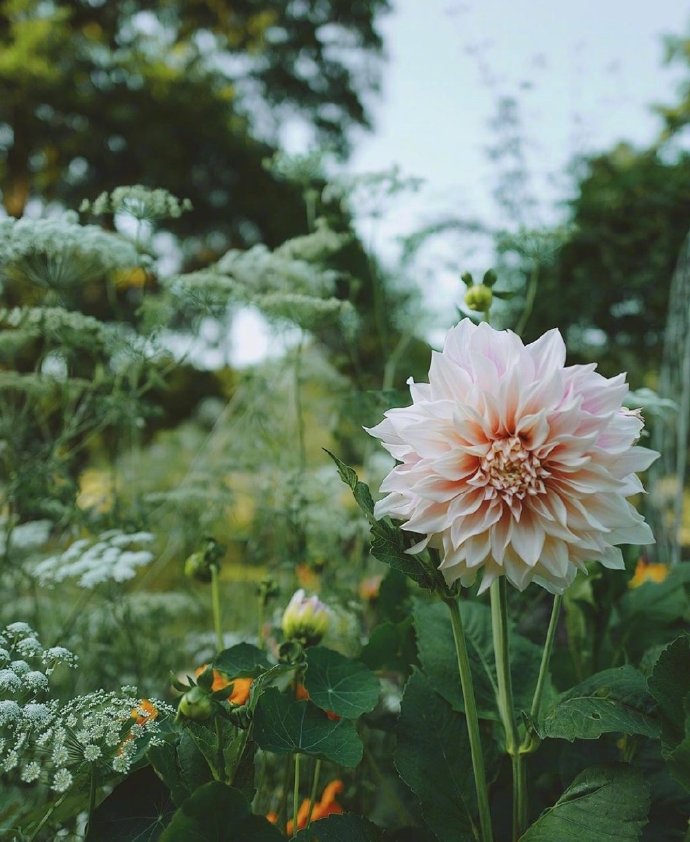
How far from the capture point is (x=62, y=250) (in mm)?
1246

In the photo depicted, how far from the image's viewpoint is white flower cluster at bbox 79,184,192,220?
123 cm

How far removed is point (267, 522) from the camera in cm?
163

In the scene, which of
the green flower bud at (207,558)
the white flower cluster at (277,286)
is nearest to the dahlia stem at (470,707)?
the green flower bud at (207,558)

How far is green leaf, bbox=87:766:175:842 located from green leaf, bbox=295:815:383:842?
0.13 m

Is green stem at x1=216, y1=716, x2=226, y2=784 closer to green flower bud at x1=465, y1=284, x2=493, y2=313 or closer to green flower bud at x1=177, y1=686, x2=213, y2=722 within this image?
green flower bud at x1=177, y1=686, x2=213, y2=722

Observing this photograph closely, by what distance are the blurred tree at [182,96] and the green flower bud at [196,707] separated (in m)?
6.06

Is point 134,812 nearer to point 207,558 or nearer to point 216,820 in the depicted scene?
point 216,820

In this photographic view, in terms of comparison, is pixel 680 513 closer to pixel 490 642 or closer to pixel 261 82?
pixel 490 642

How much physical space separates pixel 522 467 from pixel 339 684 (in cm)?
34

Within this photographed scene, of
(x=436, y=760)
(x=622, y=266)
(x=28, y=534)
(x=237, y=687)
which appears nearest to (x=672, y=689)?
(x=436, y=760)

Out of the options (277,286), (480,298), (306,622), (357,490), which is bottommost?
(306,622)

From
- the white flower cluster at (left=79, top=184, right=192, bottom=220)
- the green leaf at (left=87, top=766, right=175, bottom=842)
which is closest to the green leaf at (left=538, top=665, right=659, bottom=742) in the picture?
the green leaf at (left=87, top=766, right=175, bottom=842)

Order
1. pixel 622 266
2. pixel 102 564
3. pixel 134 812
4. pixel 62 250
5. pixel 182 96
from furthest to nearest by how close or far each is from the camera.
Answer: pixel 182 96, pixel 622 266, pixel 62 250, pixel 102 564, pixel 134 812

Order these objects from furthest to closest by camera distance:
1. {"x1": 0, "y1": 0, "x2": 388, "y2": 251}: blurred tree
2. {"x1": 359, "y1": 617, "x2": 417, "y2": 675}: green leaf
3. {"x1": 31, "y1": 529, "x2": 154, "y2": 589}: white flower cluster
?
{"x1": 0, "y1": 0, "x2": 388, "y2": 251}: blurred tree, {"x1": 31, "y1": 529, "x2": 154, "y2": 589}: white flower cluster, {"x1": 359, "y1": 617, "x2": 417, "y2": 675}: green leaf
